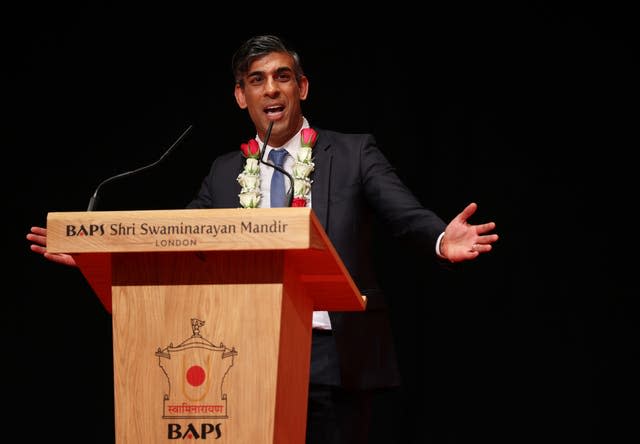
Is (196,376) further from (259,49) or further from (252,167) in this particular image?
(259,49)

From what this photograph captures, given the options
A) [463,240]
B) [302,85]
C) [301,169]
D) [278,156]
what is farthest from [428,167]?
[463,240]

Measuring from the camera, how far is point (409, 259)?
3635mm

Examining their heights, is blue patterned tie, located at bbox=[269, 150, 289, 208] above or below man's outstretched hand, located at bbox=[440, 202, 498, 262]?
above

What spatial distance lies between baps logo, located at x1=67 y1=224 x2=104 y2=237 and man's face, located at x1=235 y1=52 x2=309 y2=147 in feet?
3.79

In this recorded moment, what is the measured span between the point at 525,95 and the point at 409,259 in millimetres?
767

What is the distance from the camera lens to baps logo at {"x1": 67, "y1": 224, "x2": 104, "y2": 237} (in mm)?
1601

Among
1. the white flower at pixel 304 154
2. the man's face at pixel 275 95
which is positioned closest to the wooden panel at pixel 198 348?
the white flower at pixel 304 154

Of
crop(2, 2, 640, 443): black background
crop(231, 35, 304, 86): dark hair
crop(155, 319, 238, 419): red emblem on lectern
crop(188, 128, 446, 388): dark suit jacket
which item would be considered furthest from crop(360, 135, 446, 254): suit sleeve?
crop(2, 2, 640, 443): black background

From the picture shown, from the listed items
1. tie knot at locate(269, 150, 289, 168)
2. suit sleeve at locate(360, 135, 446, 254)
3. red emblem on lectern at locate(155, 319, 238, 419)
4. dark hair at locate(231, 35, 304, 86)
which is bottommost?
red emblem on lectern at locate(155, 319, 238, 419)

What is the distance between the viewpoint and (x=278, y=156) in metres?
2.71

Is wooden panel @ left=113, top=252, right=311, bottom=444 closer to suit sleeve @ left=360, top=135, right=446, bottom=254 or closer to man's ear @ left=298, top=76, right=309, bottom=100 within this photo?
suit sleeve @ left=360, top=135, right=446, bottom=254

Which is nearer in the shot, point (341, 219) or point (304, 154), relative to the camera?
point (341, 219)

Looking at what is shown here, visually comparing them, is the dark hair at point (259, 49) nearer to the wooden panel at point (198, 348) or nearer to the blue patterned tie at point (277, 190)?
the blue patterned tie at point (277, 190)

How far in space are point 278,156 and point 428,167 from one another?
107cm
